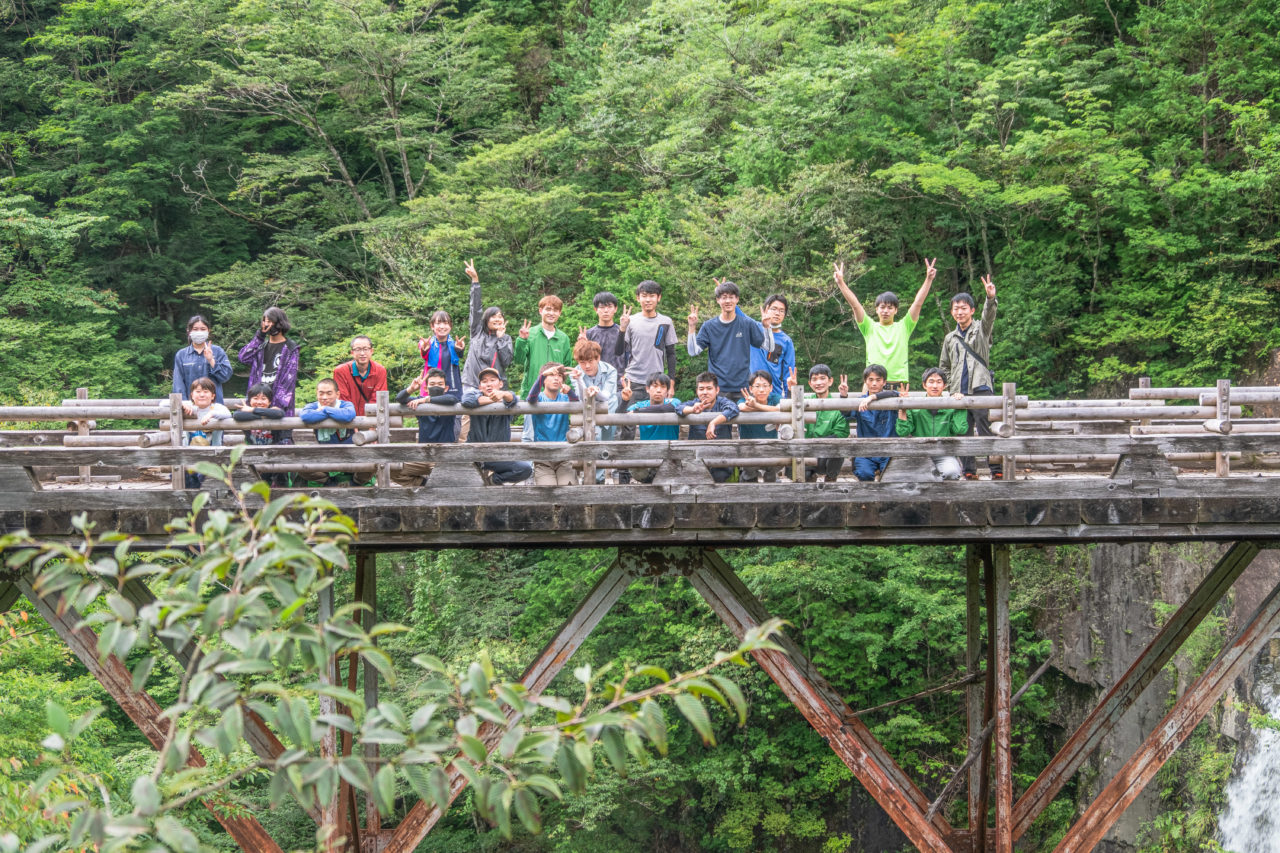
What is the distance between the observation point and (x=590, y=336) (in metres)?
9.12

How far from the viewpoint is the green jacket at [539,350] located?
8875 millimetres

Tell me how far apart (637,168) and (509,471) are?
15638 mm

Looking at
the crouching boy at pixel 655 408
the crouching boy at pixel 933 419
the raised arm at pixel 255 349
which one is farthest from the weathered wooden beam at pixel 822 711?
the raised arm at pixel 255 349

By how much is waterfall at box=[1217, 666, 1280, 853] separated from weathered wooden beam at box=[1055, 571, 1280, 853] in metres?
6.80

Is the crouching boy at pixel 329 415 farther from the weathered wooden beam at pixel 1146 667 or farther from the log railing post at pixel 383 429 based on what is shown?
the weathered wooden beam at pixel 1146 667

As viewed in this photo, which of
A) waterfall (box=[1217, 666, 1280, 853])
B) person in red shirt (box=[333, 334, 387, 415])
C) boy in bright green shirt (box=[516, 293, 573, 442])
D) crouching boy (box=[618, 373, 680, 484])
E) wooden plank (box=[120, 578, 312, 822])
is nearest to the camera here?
wooden plank (box=[120, 578, 312, 822])

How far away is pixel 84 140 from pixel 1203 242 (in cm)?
2379

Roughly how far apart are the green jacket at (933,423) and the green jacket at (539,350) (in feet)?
8.72

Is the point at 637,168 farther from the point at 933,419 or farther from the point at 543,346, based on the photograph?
the point at 933,419

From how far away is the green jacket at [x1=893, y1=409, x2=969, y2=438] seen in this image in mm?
8383

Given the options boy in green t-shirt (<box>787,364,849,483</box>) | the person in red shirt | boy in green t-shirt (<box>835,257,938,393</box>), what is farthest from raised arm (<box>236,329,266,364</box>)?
boy in green t-shirt (<box>835,257,938,393</box>)

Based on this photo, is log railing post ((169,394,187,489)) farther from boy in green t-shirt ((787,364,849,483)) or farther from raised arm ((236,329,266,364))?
boy in green t-shirt ((787,364,849,483))

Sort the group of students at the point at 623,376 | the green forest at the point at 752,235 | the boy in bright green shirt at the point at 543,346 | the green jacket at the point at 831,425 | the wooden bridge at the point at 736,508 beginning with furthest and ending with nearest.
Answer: the green forest at the point at 752,235 < the green jacket at the point at 831,425 < the boy in bright green shirt at the point at 543,346 < the group of students at the point at 623,376 < the wooden bridge at the point at 736,508

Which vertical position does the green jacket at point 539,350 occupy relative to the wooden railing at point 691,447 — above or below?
above
